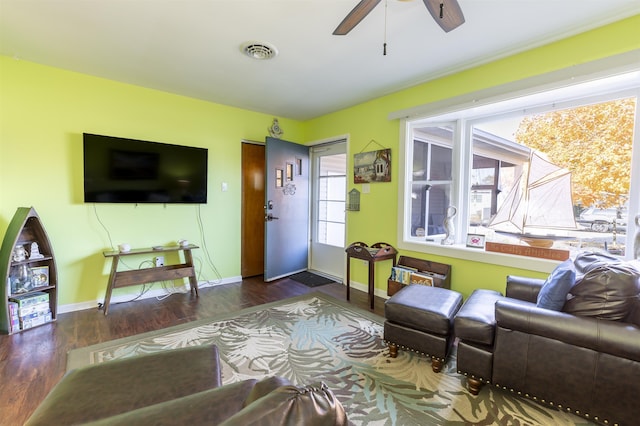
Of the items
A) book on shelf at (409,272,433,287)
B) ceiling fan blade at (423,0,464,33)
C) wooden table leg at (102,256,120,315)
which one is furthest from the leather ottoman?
wooden table leg at (102,256,120,315)

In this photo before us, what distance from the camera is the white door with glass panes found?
414 centimetres

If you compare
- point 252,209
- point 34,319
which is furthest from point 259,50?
point 34,319

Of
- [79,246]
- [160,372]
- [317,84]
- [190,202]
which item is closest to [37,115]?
[79,246]

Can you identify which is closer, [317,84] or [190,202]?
[317,84]

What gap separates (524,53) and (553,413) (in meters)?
2.58

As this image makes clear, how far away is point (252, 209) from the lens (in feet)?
13.7

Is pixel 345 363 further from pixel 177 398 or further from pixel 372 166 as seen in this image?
pixel 372 166

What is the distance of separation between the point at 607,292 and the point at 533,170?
1.37 metres

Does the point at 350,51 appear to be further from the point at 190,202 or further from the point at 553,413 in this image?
the point at 553,413

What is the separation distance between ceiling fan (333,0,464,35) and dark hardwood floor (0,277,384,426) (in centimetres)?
248

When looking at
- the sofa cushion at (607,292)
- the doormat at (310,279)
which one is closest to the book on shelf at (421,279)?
the sofa cushion at (607,292)

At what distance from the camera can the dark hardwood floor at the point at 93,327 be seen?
1.73m

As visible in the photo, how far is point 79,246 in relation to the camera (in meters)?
2.93

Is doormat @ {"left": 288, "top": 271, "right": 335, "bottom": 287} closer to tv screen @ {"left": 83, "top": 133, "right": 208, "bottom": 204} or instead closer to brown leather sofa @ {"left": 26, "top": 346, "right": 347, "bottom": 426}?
tv screen @ {"left": 83, "top": 133, "right": 208, "bottom": 204}
